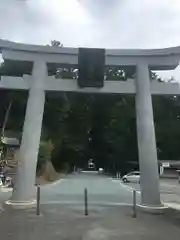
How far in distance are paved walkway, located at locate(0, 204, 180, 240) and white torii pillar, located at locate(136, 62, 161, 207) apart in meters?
0.75

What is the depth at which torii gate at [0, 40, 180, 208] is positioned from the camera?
12193mm

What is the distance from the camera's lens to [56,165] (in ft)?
64.7

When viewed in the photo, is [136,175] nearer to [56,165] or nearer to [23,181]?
[56,165]

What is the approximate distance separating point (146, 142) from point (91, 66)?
314 cm

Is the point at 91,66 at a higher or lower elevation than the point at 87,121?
higher

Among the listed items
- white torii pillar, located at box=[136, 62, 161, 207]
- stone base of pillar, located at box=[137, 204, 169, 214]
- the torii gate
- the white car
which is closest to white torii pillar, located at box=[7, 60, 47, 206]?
the torii gate

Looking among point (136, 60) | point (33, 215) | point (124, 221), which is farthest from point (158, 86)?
point (33, 215)

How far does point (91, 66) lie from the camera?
12672 mm

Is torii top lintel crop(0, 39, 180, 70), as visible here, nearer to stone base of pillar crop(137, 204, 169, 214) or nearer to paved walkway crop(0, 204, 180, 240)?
stone base of pillar crop(137, 204, 169, 214)

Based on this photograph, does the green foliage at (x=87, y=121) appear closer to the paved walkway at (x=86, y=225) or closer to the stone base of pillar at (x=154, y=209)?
the stone base of pillar at (x=154, y=209)

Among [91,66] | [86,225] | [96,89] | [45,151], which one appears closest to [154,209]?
[86,225]

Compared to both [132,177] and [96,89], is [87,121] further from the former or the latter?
[132,177]

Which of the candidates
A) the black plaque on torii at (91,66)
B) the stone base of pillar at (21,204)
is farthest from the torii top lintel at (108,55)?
the stone base of pillar at (21,204)

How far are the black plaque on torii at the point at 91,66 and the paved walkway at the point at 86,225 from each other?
422 cm
